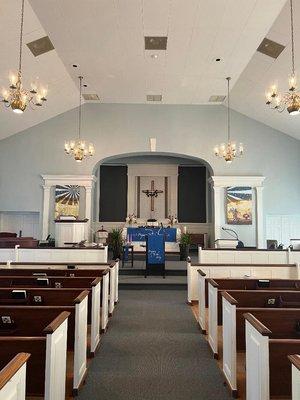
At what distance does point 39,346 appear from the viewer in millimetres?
2197

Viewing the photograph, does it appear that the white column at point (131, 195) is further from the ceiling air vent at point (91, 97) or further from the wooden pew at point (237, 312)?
the wooden pew at point (237, 312)

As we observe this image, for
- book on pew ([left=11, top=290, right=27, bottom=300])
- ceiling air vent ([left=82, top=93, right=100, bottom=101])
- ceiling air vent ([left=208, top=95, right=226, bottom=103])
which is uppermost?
ceiling air vent ([left=82, top=93, right=100, bottom=101])

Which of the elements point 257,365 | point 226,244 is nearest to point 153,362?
point 257,365

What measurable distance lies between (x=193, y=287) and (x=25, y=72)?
5944 mm

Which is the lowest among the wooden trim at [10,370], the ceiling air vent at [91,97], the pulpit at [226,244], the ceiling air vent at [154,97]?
the wooden trim at [10,370]

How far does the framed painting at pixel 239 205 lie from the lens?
9883mm

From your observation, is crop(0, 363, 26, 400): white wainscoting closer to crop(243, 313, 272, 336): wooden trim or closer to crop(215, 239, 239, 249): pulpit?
crop(243, 313, 272, 336): wooden trim

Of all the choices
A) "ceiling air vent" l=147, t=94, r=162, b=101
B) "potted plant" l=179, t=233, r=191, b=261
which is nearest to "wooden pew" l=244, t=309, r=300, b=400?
"potted plant" l=179, t=233, r=191, b=261

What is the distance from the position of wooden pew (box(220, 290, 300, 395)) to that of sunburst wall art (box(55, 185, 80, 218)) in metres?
7.44

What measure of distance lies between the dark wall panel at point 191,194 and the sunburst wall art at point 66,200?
4363 millimetres

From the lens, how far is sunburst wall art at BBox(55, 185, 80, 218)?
9.99 metres

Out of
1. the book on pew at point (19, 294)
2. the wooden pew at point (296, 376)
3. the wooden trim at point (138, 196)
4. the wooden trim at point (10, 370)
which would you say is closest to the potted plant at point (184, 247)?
the wooden trim at point (138, 196)

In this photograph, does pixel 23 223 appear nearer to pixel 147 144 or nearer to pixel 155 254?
pixel 147 144

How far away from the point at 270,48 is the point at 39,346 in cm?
695
